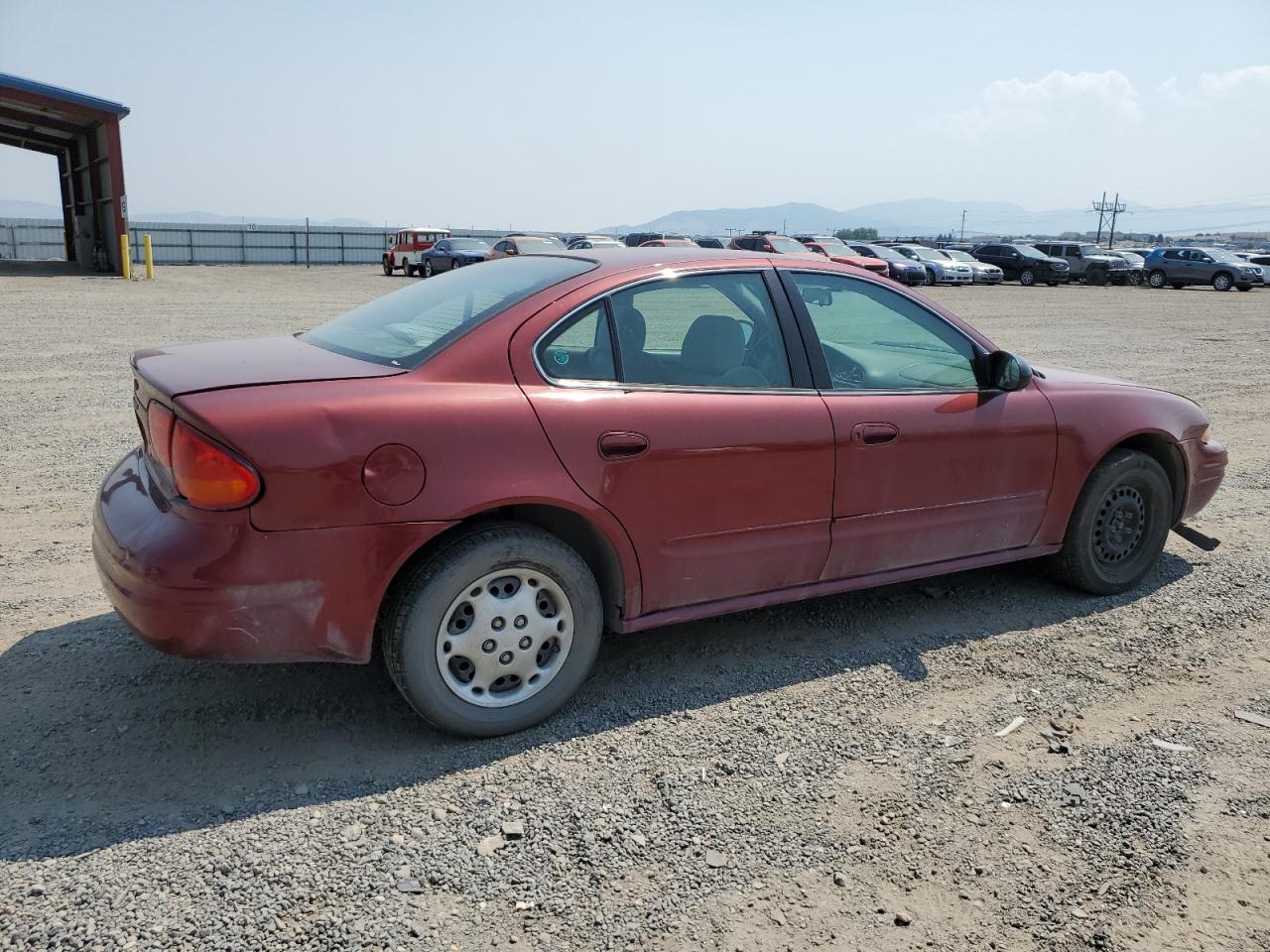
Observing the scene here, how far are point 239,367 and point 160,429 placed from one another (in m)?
0.34

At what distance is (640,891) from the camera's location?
2.64 m

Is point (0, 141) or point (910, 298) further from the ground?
point (0, 141)

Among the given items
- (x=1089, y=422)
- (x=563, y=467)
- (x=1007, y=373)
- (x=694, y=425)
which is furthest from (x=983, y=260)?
(x=563, y=467)

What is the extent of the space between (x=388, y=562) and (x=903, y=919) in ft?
5.74

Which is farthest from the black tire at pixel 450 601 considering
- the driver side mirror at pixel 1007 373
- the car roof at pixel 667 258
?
the driver side mirror at pixel 1007 373

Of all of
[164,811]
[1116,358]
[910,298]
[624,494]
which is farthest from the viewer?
[1116,358]

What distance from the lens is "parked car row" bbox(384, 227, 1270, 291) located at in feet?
104

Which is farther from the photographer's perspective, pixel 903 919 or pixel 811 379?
pixel 811 379

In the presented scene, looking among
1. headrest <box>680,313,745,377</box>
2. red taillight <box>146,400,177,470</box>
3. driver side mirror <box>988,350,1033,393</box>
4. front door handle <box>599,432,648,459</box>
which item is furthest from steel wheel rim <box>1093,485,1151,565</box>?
red taillight <box>146,400,177,470</box>

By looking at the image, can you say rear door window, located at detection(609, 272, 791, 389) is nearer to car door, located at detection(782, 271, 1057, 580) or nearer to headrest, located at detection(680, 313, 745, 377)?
headrest, located at detection(680, 313, 745, 377)

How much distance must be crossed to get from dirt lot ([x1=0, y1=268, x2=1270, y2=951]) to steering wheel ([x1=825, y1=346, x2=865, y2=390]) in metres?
1.08

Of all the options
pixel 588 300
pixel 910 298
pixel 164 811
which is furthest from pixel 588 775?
pixel 910 298

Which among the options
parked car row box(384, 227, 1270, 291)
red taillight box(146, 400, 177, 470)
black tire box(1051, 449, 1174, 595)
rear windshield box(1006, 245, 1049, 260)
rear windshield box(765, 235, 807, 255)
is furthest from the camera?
rear windshield box(1006, 245, 1049, 260)

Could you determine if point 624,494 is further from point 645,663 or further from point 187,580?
point 187,580
